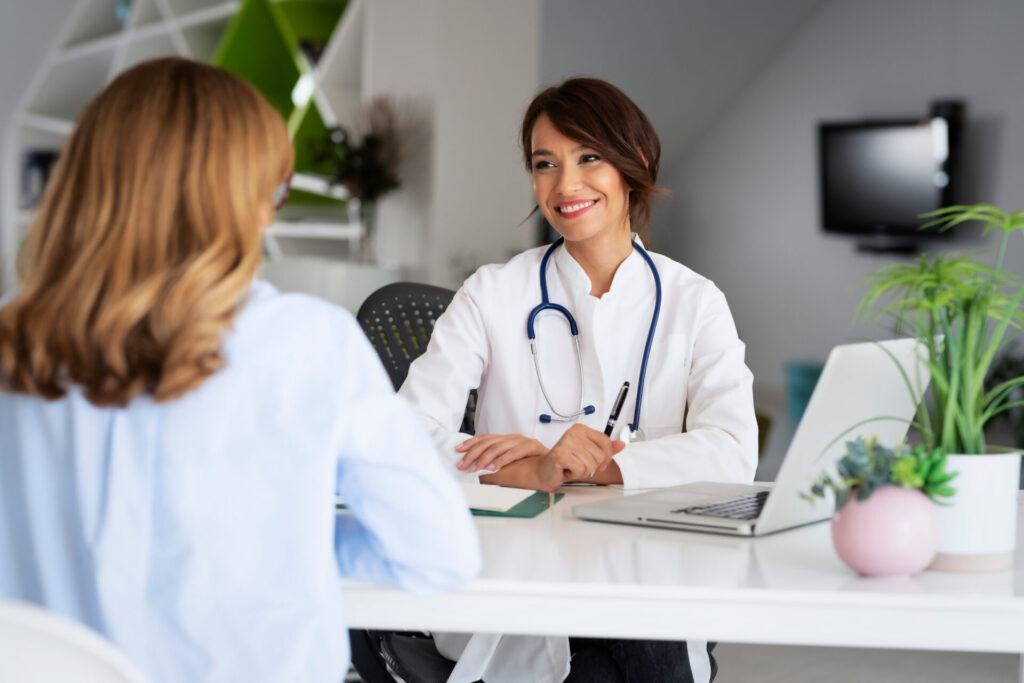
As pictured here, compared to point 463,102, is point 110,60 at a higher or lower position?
higher

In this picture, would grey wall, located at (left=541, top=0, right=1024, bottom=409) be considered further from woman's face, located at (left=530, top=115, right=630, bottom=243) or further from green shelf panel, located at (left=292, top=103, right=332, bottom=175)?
woman's face, located at (left=530, top=115, right=630, bottom=243)

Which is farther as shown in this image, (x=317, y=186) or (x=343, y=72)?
(x=317, y=186)

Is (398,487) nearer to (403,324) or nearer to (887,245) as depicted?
(403,324)

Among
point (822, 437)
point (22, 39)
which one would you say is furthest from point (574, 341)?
point (22, 39)

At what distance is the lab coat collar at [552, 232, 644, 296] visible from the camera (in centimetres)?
188

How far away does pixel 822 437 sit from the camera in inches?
44.2

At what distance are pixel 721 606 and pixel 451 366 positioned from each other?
927 millimetres

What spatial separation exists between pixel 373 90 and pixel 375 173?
1.66ft

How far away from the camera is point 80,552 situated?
35.3 inches

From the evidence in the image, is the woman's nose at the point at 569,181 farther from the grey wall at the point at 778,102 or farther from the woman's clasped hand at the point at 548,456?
the grey wall at the point at 778,102

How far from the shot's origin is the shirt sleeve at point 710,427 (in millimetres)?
1544

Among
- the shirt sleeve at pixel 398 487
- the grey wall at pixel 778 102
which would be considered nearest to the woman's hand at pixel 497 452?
the shirt sleeve at pixel 398 487

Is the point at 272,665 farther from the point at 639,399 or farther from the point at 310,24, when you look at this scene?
the point at 310,24

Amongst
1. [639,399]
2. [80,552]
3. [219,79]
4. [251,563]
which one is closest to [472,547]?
[251,563]
